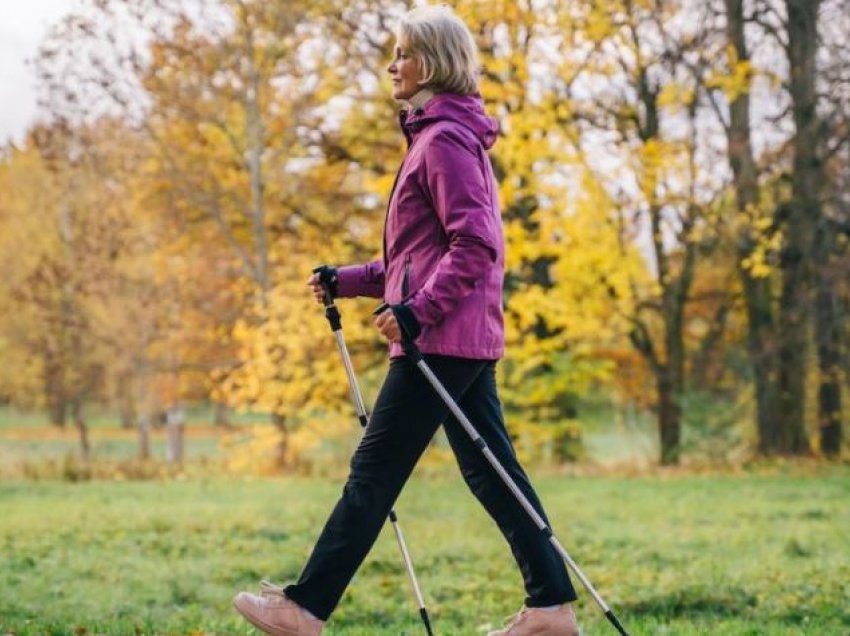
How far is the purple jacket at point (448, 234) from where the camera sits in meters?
4.32

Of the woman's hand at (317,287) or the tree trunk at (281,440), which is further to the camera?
the tree trunk at (281,440)

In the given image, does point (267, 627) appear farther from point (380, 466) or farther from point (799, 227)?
point (799, 227)

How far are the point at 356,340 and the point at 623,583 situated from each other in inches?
503

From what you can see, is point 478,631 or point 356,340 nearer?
point 478,631

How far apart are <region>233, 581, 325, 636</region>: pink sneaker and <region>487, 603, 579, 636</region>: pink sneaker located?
2.50 feet

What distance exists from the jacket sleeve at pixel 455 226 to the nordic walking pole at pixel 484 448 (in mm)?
102

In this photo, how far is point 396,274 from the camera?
179 inches

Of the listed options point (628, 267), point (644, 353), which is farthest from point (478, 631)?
point (644, 353)

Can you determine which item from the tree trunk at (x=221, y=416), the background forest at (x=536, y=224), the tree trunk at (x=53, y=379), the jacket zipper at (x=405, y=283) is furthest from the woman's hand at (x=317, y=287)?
the tree trunk at (x=221, y=416)

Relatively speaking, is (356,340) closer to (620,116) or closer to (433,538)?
(620,116)

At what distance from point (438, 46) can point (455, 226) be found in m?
0.63

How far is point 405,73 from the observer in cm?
452

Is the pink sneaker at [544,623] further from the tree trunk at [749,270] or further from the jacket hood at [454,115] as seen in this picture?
the tree trunk at [749,270]

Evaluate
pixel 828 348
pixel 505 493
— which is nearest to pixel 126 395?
pixel 828 348
